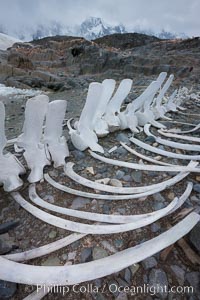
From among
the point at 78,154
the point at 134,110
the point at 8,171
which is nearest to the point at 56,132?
the point at 78,154

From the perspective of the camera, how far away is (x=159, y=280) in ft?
3.10

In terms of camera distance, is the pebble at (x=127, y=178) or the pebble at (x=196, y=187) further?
the pebble at (x=127, y=178)

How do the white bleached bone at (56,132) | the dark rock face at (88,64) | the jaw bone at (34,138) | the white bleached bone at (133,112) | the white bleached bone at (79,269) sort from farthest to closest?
the dark rock face at (88,64) < the white bleached bone at (133,112) < the white bleached bone at (56,132) < the jaw bone at (34,138) < the white bleached bone at (79,269)

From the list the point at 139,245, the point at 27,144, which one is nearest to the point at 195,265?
the point at 139,245

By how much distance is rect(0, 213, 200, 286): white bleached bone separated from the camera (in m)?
0.88

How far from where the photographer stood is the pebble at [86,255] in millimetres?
1004

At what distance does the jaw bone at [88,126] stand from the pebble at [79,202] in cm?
58

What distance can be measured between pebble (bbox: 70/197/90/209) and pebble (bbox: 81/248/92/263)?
283mm

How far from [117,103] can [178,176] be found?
105 centimetres

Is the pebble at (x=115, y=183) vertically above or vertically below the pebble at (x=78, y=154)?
below

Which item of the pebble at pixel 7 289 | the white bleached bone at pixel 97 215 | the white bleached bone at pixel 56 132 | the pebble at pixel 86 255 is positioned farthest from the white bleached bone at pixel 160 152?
the pebble at pixel 7 289

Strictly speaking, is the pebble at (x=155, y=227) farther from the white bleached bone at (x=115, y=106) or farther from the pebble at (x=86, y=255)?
the white bleached bone at (x=115, y=106)

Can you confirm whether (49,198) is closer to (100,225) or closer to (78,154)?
(100,225)

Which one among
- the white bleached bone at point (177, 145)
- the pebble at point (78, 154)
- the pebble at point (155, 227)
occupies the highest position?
the white bleached bone at point (177, 145)
